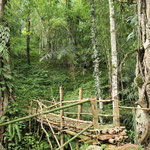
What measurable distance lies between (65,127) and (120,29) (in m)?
4.81

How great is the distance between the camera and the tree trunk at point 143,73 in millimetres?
2618

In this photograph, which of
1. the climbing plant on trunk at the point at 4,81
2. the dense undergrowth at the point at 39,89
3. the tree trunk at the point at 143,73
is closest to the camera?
the tree trunk at the point at 143,73

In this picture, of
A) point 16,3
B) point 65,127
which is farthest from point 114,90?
point 16,3

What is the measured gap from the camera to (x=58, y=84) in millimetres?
10414

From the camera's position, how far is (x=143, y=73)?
2.82 metres

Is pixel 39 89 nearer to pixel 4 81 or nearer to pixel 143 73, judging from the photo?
pixel 4 81

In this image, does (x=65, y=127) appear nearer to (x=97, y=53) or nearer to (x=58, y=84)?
(x=97, y=53)

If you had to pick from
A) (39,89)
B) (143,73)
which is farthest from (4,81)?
(143,73)

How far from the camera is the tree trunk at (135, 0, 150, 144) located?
2.62 metres

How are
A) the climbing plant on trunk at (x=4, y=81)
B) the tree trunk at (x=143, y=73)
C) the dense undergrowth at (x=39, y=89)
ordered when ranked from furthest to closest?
the dense undergrowth at (x=39, y=89) < the climbing plant on trunk at (x=4, y=81) < the tree trunk at (x=143, y=73)

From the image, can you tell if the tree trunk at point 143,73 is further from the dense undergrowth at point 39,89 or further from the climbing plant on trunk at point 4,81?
the climbing plant on trunk at point 4,81

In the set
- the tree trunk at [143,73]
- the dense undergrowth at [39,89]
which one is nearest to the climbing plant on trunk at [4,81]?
the dense undergrowth at [39,89]

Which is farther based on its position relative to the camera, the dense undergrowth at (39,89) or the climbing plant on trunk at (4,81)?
the dense undergrowth at (39,89)

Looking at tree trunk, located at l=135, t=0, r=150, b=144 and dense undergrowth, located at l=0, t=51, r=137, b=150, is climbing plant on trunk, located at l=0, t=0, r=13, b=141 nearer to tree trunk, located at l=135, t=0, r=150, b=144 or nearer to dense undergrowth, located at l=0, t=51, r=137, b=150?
dense undergrowth, located at l=0, t=51, r=137, b=150
